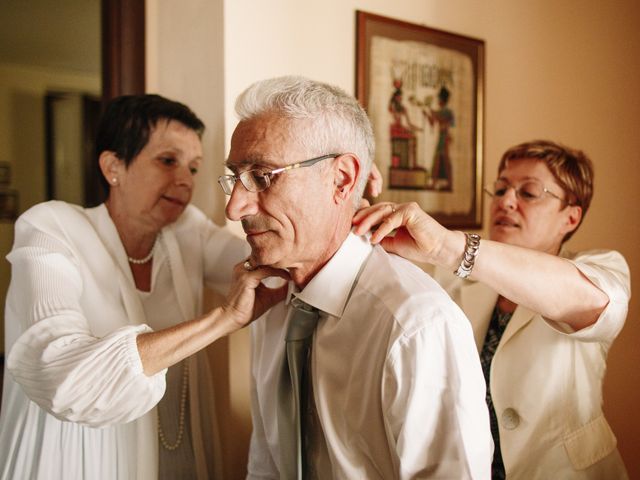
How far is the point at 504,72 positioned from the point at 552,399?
142cm

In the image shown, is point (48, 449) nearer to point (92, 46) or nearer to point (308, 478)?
point (308, 478)

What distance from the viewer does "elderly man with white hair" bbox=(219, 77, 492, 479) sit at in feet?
2.91

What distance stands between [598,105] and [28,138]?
3.61 m

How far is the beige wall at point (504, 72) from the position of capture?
1.57 meters

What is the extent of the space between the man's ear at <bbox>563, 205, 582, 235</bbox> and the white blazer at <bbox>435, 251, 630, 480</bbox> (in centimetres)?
20

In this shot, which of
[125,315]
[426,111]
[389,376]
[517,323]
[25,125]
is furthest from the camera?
[25,125]

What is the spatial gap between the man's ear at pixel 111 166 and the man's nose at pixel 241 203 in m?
0.56

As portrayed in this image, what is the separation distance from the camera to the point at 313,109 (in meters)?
0.99

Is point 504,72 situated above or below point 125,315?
above

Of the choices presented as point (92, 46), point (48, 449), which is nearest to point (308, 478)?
point (48, 449)

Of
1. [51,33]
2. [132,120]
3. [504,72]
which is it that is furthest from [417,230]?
[51,33]

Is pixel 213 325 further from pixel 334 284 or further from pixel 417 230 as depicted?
pixel 417 230

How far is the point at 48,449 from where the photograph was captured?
115 cm

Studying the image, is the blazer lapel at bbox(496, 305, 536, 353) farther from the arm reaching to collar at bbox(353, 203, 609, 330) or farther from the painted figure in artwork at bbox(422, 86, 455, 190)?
the painted figure in artwork at bbox(422, 86, 455, 190)
